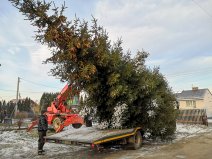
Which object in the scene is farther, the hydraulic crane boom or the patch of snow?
the hydraulic crane boom

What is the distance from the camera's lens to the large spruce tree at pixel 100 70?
12164mm

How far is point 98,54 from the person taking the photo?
12.4m

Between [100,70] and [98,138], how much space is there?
3.36 metres

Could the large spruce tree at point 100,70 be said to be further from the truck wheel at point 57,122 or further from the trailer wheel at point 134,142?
the truck wheel at point 57,122

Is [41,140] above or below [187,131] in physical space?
below

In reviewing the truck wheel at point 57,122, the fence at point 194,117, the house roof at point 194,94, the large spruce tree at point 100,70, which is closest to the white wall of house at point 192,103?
the house roof at point 194,94

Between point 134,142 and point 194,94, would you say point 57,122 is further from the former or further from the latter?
point 194,94

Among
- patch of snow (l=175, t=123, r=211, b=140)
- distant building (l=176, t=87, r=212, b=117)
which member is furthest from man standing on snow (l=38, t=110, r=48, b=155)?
distant building (l=176, t=87, r=212, b=117)

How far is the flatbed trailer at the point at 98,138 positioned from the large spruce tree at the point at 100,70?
38.3 inches

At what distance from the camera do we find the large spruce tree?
12.2 metres

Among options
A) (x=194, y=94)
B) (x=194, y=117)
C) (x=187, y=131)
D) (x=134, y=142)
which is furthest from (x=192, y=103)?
(x=134, y=142)

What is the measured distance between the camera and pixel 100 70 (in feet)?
42.4

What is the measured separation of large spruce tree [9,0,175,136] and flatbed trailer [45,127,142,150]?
97 centimetres

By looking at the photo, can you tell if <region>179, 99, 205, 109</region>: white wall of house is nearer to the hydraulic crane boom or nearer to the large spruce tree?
the hydraulic crane boom
